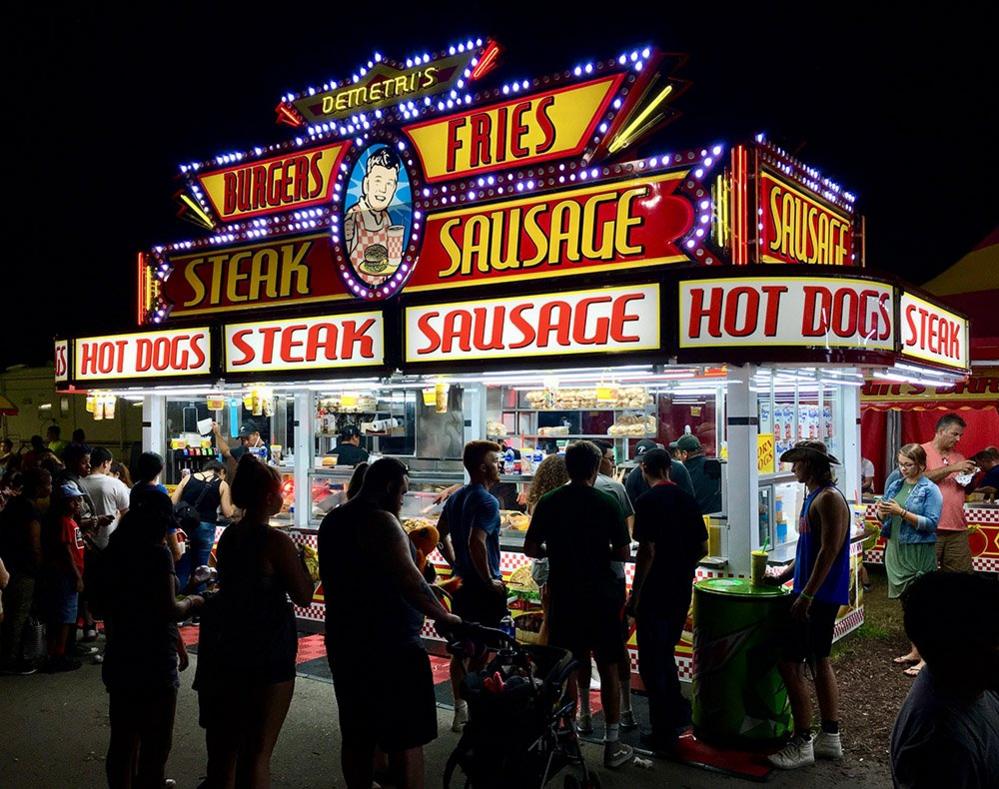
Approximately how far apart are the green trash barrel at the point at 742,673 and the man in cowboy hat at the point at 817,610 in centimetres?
12

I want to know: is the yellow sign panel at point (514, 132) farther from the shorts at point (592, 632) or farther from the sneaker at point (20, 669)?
the sneaker at point (20, 669)

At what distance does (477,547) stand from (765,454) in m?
3.20

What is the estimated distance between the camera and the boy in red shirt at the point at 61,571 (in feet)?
25.9

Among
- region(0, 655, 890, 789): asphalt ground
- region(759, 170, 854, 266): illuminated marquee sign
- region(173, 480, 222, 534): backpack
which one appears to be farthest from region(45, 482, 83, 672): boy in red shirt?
region(759, 170, 854, 266): illuminated marquee sign

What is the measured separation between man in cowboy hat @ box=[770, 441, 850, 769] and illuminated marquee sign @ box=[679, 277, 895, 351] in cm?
119

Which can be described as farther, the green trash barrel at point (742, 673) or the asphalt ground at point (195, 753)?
the green trash barrel at point (742, 673)

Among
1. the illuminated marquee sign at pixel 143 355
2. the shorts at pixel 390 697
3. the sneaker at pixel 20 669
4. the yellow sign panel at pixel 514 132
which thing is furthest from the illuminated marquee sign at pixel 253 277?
the shorts at pixel 390 697

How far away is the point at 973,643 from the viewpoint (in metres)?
2.12

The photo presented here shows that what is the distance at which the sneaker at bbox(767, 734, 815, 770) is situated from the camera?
558 cm

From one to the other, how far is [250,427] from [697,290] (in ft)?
26.8

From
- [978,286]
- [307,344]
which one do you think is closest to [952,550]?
[307,344]

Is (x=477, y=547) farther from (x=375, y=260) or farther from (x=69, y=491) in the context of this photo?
(x=375, y=260)

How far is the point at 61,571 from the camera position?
7.90 metres

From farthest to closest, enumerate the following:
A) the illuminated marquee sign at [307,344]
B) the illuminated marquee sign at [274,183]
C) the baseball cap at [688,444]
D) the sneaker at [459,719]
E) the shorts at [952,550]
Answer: the illuminated marquee sign at [274,183]
the baseball cap at [688,444]
the illuminated marquee sign at [307,344]
the shorts at [952,550]
the sneaker at [459,719]
